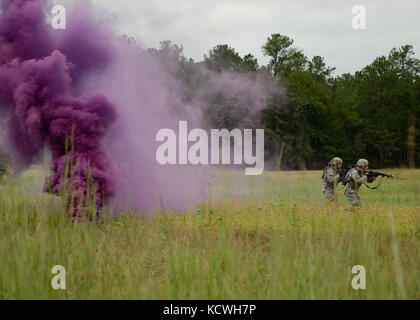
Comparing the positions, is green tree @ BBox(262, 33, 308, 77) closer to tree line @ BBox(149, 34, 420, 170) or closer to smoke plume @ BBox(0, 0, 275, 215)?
tree line @ BBox(149, 34, 420, 170)

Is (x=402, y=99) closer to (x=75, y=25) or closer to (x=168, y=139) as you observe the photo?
(x=168, y=139)

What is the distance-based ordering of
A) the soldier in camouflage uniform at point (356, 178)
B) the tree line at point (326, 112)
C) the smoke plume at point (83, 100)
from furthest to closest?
the tree line at point (326, 112)
the soldier in camouflage uniform at point (356, 178)
the smoke plume at point (83, 100)

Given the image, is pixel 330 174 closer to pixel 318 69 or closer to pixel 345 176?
pixel 345 176

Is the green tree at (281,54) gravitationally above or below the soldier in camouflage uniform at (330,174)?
above

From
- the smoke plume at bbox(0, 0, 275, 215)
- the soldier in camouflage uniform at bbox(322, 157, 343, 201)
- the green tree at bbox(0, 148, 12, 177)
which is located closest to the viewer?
the smoke plume at bbox(0, 0, 275, 215)

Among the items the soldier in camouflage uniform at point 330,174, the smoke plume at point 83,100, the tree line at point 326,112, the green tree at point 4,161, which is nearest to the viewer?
the smoke plume at point 83,100

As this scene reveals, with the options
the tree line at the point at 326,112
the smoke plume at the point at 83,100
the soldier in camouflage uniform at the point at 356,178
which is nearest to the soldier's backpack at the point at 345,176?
the soldier in camouflage uniform at the point at 356,178

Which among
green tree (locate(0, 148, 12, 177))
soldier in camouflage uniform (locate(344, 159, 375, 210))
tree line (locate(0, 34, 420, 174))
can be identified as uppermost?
tree line (locate(0, 34, 420, 174))

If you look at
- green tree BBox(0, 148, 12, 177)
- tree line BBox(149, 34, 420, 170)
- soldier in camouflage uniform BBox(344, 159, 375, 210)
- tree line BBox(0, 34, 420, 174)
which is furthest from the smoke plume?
tree line BBox(149, 34, 420, 170)

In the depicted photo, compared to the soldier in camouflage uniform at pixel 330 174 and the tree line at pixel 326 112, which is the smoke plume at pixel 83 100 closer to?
the soldier in camouflage uniform at pixel 330 174

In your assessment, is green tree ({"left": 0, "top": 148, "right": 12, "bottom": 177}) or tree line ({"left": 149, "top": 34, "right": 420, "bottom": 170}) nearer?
green tree ({"left": 0, "top": 148, "right": 12, "bottom": 177})

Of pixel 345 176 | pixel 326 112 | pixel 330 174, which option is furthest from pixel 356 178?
pixel 326 112

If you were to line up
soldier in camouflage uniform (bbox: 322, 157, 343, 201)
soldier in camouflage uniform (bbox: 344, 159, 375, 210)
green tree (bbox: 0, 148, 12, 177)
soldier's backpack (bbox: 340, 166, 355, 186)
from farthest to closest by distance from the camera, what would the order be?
green tree (bbox: 0, 148, 12, 177) < soldier in camouflage uniform (bbox: 322, 157, 343, 201) < soldier's backpack (bbox: 340, 166, 355, 186) < soldier in camouflage uniform (bbox: 344, 159, 375, 210)

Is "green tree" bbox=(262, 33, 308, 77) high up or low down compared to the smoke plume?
up
